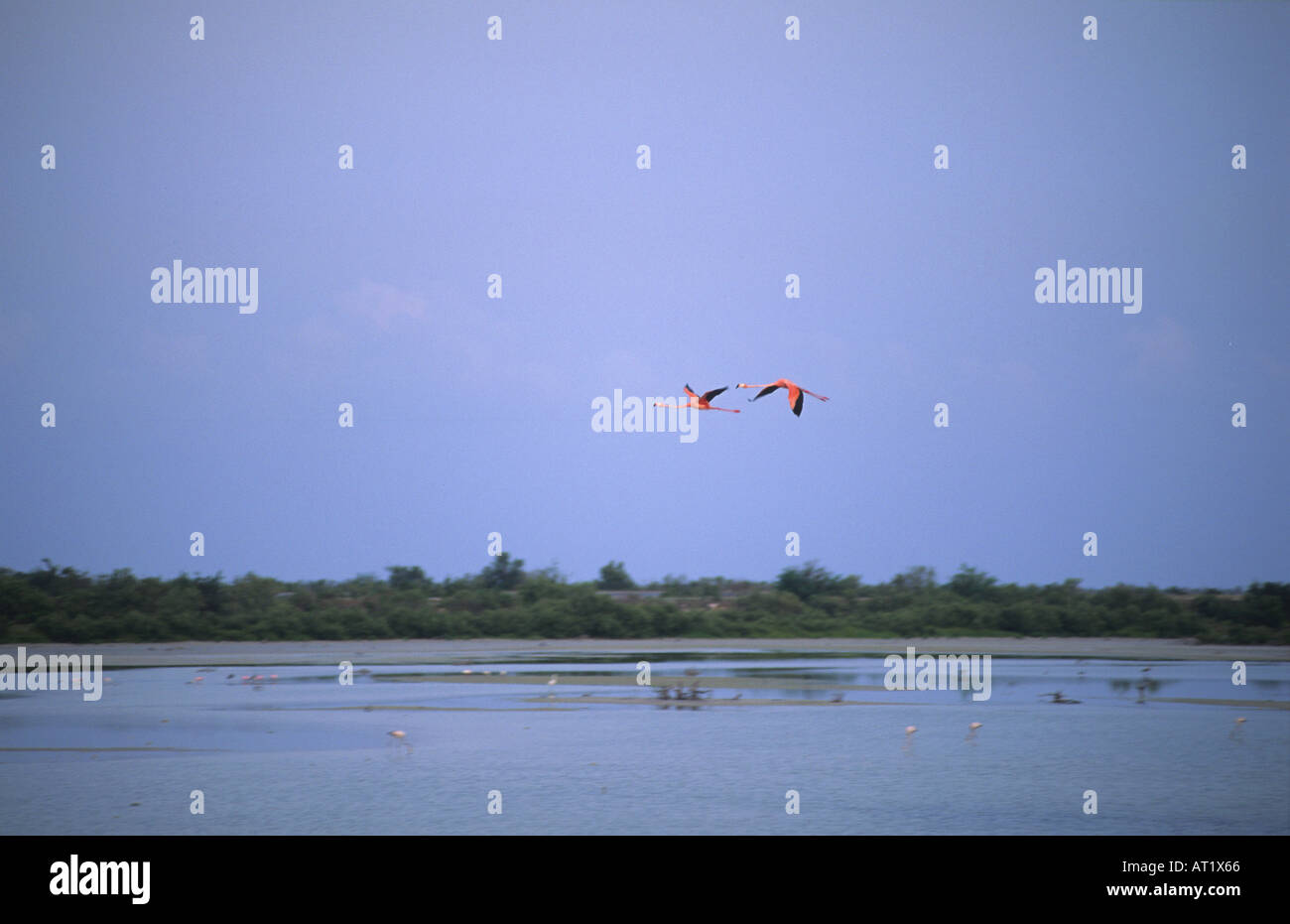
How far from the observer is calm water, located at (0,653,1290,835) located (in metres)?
20.6

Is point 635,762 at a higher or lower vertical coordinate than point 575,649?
higher

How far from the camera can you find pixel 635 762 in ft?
81.1

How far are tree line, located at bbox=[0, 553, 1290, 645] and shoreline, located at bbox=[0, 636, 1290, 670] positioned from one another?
109 cm

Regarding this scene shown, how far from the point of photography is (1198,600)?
2386 inches

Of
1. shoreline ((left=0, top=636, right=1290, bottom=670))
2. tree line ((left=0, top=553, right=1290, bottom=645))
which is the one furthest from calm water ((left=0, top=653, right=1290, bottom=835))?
tree line ((left=0, top=553, right=1290, bottom=645))

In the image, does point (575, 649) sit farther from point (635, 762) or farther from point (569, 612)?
point (635, 762)

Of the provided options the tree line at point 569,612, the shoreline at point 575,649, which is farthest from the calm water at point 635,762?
the tree line at point 569,612

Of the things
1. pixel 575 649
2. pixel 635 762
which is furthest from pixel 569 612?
pixel 635 762

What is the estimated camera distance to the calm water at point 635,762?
812 inches

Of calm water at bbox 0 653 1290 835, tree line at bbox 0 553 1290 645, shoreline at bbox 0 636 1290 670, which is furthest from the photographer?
tree line at bbox 0 553 1290 645

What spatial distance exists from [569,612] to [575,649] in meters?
5.21

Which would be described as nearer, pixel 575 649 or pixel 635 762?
pixel 635 762

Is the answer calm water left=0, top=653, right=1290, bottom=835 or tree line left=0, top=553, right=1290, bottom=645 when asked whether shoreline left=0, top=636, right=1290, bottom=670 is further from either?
calm water left=0, top=653, right=1290, bottom=835
